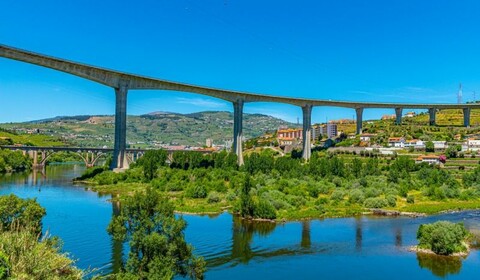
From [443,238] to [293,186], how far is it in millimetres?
21795

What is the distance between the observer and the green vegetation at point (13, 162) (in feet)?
232

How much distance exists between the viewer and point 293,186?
1753 inches

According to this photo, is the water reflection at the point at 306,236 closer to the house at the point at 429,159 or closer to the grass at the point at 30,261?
the grass at the point at 30,261

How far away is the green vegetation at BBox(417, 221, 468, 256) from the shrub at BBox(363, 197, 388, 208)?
11673 mm

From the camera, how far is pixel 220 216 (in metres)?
33.0

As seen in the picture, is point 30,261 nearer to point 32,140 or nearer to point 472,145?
point 472,145

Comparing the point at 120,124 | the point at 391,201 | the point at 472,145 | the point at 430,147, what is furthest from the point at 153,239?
the point at 472,145

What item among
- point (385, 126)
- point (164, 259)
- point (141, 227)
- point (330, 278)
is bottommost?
point (330, 278)

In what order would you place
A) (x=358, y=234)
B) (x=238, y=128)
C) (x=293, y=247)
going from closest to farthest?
(x=293, y=247) < (x=358, y=234) < (x=238, y=128)

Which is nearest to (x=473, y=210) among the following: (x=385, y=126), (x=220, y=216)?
(x=220, y=216)

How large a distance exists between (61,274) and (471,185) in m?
46.7

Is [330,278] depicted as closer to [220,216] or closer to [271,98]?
[220,216]

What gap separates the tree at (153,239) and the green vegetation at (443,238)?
14.3 metres

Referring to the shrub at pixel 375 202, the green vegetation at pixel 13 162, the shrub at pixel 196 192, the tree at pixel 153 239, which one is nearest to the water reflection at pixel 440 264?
the tree at pixel 153 239
